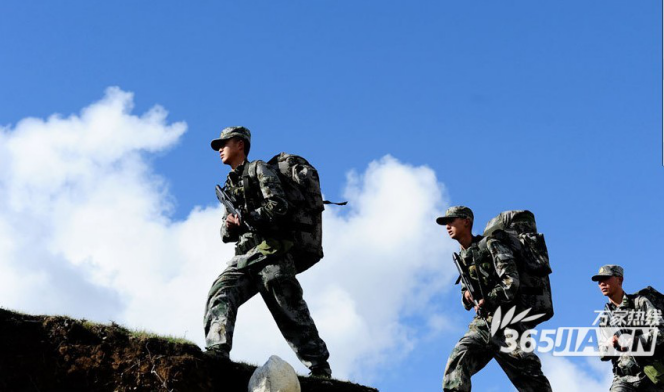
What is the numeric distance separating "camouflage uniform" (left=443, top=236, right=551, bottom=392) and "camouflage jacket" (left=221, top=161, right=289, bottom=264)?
2851 mm

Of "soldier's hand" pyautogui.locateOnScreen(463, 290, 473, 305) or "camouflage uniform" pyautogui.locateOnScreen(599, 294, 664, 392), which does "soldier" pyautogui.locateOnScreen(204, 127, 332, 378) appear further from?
"camouflage uniform" pyautogui.locateOnScreen(599, 294, 664, 392)

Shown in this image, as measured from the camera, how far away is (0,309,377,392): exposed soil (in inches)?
444

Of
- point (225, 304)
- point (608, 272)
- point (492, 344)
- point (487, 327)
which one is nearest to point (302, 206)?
point (225, 304)

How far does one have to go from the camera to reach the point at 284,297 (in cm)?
1286

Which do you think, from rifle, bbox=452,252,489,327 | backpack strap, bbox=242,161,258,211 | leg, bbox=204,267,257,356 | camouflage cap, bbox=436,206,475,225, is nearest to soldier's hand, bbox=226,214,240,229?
backpack strap, bbox=242,161,258,211

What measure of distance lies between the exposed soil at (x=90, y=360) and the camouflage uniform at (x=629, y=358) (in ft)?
23.9

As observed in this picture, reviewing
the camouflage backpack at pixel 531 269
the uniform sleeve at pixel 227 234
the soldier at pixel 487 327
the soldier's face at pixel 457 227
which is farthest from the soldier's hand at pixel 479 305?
the uniform sleeve at pixel 227 234

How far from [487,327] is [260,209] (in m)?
3.55

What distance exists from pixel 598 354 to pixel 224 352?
733 centimetres

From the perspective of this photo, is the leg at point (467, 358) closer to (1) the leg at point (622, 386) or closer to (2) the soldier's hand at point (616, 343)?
(2) the soldier's hand at point (616, 343)

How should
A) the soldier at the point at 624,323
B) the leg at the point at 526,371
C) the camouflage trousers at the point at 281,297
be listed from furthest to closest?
the soldier at the point at 624,323, the leg at the point at 526,371, the camouflage trousers at the point at 281,297

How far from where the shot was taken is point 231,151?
13.5m

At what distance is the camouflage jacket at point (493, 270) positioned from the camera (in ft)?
44.4

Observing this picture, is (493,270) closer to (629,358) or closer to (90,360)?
(629,358)
